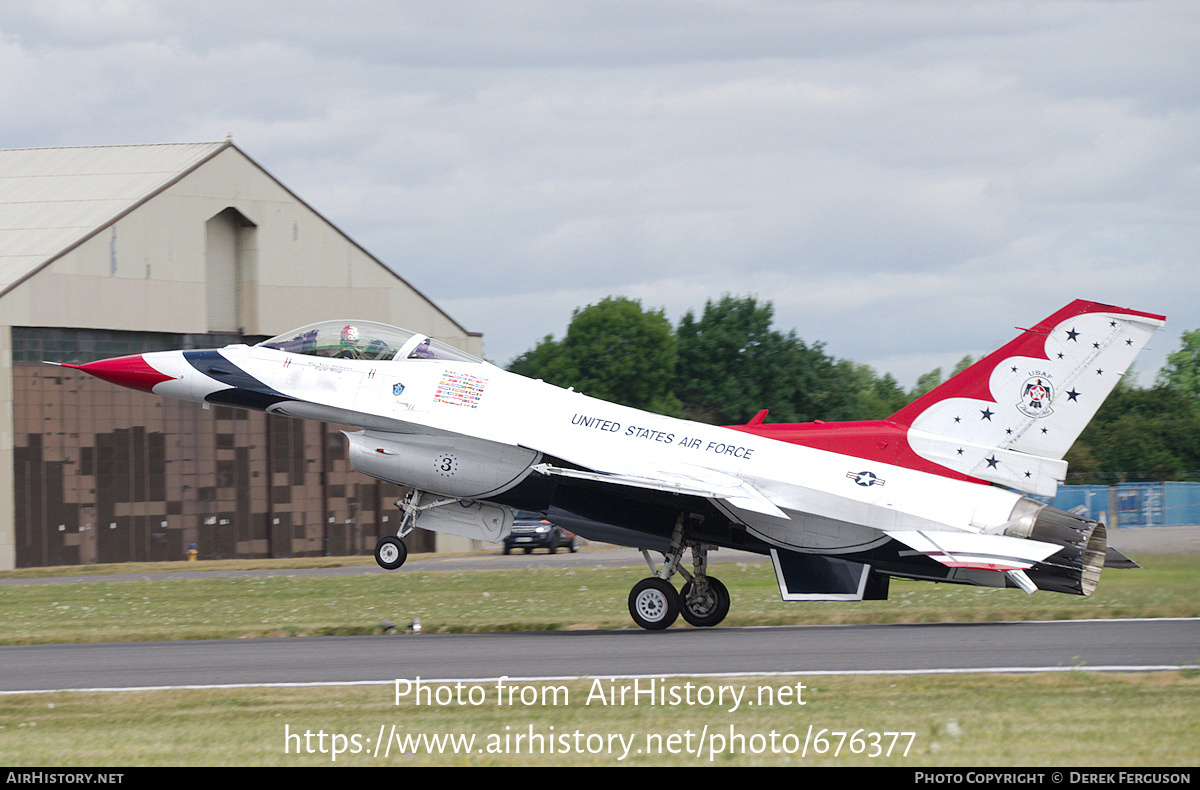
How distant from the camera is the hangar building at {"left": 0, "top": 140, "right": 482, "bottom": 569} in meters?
34.4

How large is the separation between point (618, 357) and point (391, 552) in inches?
2291

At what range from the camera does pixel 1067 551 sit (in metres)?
14.4

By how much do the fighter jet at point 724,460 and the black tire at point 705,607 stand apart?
0.02 m

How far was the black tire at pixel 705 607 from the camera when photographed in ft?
53.7

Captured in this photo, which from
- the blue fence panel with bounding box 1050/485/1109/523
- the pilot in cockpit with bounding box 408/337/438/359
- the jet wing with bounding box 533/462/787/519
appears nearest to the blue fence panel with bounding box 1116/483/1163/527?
the blue fence panel with bounding box 1050/485/1109/523

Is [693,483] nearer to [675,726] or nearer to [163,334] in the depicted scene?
[675,726]

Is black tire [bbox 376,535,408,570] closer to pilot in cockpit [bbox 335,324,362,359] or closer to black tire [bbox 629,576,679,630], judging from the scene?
pilot in cockpit [bbox 335,324,362,359]

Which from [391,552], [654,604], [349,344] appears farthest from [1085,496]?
[391,552]

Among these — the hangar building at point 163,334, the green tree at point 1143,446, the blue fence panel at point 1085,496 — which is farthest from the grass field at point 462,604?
the green tree at point 1143,446

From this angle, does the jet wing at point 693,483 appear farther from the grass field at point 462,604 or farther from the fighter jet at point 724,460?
the grass field at point 462,604

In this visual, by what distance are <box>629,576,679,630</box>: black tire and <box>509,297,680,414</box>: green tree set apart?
53.0m

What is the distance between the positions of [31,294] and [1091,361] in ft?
96.7
